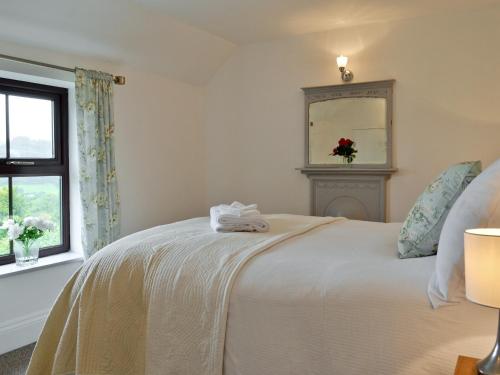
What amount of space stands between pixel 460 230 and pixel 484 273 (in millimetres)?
289

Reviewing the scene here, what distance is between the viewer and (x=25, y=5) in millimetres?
2793

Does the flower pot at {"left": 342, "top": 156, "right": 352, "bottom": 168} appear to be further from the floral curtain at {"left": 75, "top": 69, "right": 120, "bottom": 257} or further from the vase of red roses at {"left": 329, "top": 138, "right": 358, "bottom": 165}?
the floral curtain at {"left": 75, "top": 69, "right": 120, "bottom": 257}

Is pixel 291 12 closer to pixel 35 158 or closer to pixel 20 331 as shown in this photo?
pixel 35 158

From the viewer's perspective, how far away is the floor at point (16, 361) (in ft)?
8.41

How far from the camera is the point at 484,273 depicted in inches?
44.9

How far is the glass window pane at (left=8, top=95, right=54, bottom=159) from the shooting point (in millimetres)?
3236

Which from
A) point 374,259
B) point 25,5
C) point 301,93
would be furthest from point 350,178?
point 25,5

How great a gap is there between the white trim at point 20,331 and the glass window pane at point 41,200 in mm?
606

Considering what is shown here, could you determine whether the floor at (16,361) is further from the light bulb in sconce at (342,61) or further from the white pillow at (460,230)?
the light bulb in sconce at (342,61)

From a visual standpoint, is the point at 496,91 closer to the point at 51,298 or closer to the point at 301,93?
the point at 301,93

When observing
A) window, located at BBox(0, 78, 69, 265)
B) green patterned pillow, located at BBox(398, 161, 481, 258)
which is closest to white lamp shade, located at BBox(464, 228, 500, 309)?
green patterned pillow, located at BBox(398, 161, 481, 258)

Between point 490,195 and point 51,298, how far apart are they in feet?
10.1

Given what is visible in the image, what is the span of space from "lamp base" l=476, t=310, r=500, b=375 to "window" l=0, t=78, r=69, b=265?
10.2ft

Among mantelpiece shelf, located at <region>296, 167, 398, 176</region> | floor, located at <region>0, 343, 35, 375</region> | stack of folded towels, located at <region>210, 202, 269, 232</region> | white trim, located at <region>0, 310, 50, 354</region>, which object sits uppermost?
mantelpiece shelf, located at <region>296, 167, 398, 176</region>
